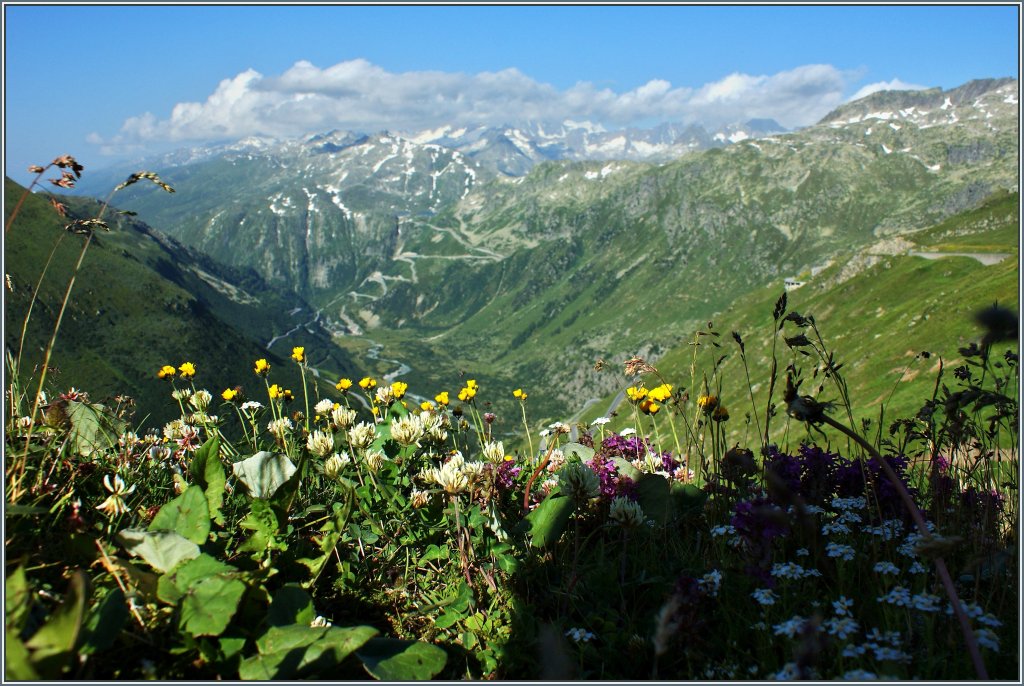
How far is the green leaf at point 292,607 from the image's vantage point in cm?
349

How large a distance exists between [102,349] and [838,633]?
22162 cm

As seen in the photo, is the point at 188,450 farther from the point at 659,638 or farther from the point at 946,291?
the point at 946,291

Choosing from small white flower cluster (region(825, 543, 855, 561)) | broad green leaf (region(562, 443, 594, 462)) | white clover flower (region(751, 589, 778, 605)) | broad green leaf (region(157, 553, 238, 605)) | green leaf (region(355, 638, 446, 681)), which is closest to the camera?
green leaf (region(355, 638, 446, 681))

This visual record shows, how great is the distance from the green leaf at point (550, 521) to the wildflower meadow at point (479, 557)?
0.02m

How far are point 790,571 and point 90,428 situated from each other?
5.82 meters

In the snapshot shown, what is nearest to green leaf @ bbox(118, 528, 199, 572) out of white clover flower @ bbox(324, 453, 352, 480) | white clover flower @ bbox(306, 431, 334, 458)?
white clover flower @ bbox(324, 453, 352, 480)

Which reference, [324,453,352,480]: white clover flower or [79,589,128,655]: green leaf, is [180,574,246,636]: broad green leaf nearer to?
[79,589,128,655]: green leaf

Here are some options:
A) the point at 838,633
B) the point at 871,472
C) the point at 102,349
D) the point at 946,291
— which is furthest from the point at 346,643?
the point at 102,349

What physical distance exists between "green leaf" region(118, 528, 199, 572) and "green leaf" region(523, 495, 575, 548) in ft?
7.88

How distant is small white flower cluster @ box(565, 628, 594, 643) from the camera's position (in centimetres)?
379

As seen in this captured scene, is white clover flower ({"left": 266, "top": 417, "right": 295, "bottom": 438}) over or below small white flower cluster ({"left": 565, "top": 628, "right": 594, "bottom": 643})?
over

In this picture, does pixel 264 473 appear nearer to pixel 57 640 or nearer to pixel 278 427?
pixel 278 427

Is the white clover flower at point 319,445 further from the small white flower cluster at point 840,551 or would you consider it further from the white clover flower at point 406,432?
the small white flower cluster at point 840,551

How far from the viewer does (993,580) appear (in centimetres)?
396
